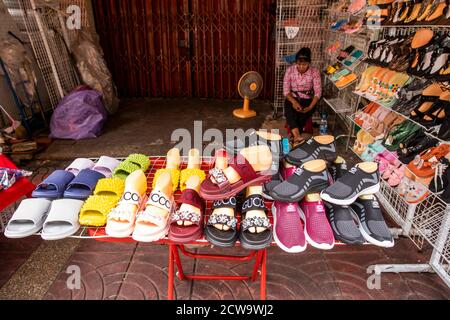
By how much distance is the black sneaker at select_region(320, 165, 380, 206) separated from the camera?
1.42 meters

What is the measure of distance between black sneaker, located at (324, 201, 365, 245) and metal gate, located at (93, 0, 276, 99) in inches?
201

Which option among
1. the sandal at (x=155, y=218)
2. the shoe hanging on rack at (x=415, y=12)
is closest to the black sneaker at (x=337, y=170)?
the sandal at (x=155, y=218)

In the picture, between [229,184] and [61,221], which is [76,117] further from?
[229,184]

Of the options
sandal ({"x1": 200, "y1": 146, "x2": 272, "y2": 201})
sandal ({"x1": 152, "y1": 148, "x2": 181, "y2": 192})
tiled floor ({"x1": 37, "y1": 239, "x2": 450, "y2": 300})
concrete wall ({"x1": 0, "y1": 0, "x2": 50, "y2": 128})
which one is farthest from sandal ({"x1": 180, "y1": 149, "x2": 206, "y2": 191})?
concrete wall ({"x1": 0, "y1": 0, "x2": 50, "y2": 128})

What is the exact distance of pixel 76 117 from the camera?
178 inches

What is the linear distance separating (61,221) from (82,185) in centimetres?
26

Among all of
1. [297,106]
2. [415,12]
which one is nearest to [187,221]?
[415,12]

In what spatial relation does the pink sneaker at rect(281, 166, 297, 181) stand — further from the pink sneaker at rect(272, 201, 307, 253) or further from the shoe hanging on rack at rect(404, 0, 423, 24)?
the shoe hanging on rack at rect(404, 0, 423, 24)

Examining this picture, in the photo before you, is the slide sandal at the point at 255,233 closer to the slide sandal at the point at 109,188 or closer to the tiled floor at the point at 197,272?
the slide sandal at the point at 109,188

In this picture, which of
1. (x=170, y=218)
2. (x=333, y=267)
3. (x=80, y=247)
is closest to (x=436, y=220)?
(x=333, y=267)

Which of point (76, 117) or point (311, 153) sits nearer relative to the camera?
point (311, 153)

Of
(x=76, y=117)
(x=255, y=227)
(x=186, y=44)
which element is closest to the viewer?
(x=255, y=227)
